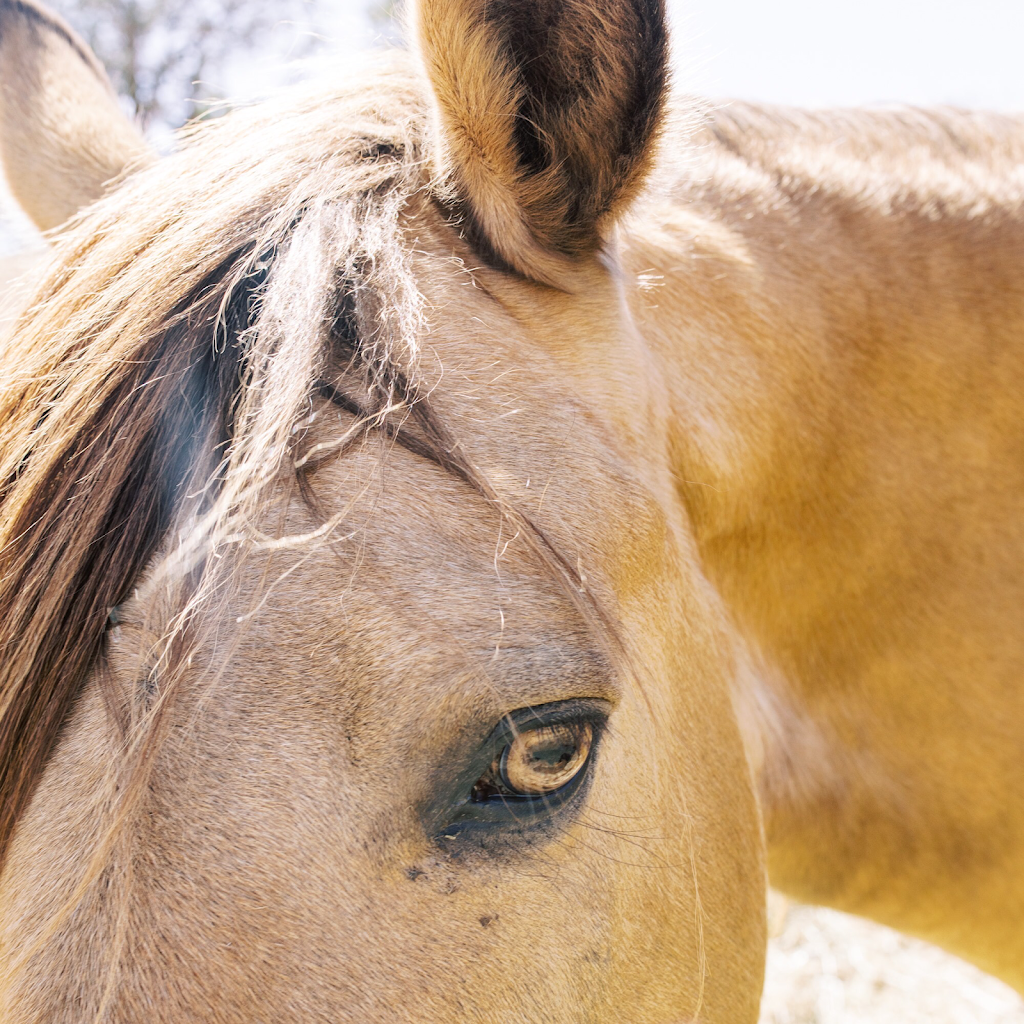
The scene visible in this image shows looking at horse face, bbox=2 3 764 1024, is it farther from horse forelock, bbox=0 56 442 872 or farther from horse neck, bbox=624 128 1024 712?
horse neck, bbox=624 128 1024 712

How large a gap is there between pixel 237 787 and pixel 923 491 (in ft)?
3.49

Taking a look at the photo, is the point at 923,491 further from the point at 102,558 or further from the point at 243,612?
the point at 102,558

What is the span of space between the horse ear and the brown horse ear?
754 millimetres

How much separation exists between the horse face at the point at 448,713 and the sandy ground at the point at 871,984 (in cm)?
205

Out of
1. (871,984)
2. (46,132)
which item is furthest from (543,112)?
(871,984)

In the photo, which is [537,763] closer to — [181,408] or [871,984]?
[181,408]

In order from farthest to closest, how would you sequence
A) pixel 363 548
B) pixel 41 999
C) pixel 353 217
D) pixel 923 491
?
pixel 923 491, pixel 353 217, pixel 363 548, pixel 41 999

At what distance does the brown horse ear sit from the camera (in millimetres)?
820

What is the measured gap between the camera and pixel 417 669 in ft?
2.37

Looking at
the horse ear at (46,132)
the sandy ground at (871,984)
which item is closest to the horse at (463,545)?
the horse ear at (46,132)

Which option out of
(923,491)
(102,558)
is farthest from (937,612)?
(102,558)

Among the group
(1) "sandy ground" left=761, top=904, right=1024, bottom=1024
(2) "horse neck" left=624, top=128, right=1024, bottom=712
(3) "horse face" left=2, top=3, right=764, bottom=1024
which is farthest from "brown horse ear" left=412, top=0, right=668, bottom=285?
(1) "sandy ground" left=761, top=904, right=1024, bottom=1024

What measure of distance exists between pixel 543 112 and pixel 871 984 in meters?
2.99

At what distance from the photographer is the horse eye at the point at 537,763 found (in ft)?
2.50
